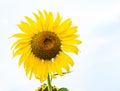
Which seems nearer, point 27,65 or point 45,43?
point 27,65

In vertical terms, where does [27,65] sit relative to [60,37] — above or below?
below

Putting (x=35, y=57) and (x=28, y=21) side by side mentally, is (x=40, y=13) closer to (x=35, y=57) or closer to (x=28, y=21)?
(x=28, y=21)

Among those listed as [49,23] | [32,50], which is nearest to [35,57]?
[32,50]

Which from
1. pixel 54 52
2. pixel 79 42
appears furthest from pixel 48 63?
pixel 79 42
